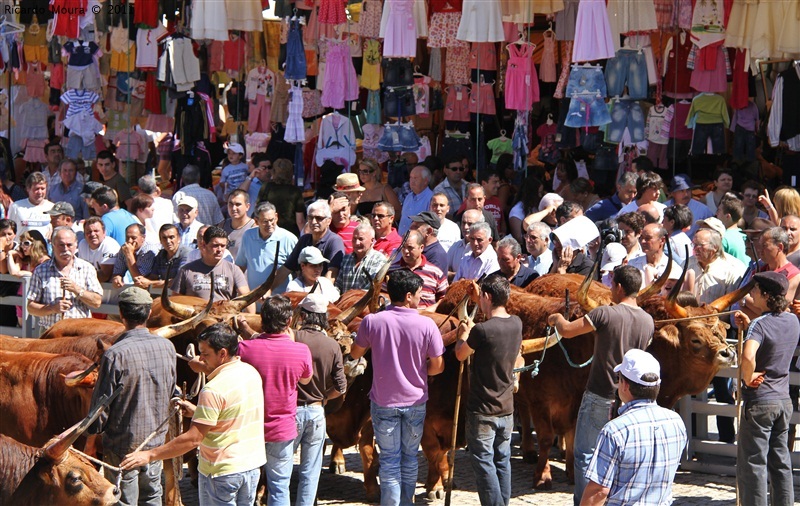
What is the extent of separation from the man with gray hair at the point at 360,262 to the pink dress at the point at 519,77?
5.16m

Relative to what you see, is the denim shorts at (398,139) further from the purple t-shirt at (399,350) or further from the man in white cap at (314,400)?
the man in white cap at (314,400)

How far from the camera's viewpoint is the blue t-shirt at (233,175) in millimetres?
16812

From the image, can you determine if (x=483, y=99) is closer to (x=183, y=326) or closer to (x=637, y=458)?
(x=183, y=326)

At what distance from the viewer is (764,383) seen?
340 inches

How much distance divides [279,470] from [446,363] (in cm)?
207

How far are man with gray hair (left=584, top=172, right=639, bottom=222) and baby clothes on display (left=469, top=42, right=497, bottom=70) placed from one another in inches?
137

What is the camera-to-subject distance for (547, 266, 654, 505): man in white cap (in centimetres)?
855

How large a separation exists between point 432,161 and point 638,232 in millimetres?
4852

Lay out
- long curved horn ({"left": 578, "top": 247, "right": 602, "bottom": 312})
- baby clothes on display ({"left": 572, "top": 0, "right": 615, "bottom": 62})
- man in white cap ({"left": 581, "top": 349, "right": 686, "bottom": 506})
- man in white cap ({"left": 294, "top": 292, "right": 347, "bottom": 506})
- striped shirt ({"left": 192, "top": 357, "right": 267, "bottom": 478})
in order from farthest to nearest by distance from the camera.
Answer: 1. baby clothes on display ({"left": 572, "top": 0, "right": 615, "bottom": 62})
2. long curved horn ({"left": 578, "top": 247, "right": 602, "bottom": 312})
3. man in white cap ({"left": 294, "top": 292, "right": 347, "bottom": 506})
4. striped shirt ({"left": 192, "top": 357, "right": 267, "bottom": 478})
5. man in white cap ({"left": 581, "top": 349, "right": 686, "bottom": 506})

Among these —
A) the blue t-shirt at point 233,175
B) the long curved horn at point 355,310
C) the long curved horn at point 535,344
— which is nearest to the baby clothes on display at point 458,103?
the blue t-shirt at point 233,175

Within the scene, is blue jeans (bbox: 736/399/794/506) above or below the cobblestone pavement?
above

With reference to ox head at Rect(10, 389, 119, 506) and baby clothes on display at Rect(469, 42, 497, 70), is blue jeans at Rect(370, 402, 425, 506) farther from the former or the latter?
baby clothes on display at Rect(469, 42, 497, 70)

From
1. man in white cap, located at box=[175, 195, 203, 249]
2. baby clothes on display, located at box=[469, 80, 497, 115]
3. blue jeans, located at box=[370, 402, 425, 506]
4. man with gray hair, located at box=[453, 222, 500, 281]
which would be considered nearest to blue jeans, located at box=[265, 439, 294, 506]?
blue jeans, located at box=[370, 402, 425, 506]

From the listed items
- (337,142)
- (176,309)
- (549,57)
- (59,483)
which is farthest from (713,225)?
(337,142)
